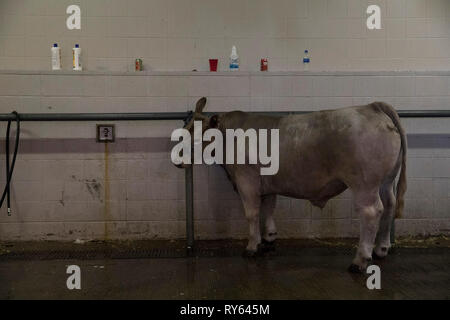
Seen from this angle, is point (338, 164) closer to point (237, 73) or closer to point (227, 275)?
point (227, 275)

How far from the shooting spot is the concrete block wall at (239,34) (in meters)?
4.80

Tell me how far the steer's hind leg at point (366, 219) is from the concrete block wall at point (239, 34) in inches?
75.3

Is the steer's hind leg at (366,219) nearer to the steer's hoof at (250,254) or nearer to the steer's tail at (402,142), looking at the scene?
the steer's tail at (402,142)

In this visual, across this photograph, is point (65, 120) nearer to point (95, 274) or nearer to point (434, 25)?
point (95, 274)

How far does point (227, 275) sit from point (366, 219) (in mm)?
1136

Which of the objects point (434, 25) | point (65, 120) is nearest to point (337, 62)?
point (434, 25)

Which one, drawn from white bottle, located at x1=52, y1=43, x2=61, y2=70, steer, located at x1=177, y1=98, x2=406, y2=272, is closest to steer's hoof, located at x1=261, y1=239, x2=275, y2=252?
steer, located at x1=177, y1=98, x2=406, y2=272

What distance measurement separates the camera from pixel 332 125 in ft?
11.8

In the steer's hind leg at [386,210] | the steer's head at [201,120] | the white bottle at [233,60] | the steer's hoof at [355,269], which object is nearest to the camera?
the steer's hoof at [355,269]

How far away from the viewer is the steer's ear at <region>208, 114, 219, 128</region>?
4.11 metres

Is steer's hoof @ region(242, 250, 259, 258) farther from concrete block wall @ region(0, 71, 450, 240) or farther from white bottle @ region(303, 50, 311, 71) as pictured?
white bottle @ region(303, 50, 311, 71)

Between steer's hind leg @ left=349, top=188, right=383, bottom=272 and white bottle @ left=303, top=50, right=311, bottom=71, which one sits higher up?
white bottle @ left=303, top=50, right=311, bottom=71

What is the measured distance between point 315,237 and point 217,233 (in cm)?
101

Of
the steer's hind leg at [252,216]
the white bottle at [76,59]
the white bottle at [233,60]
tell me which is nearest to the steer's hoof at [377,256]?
the steer's hind leg at [252,216]
